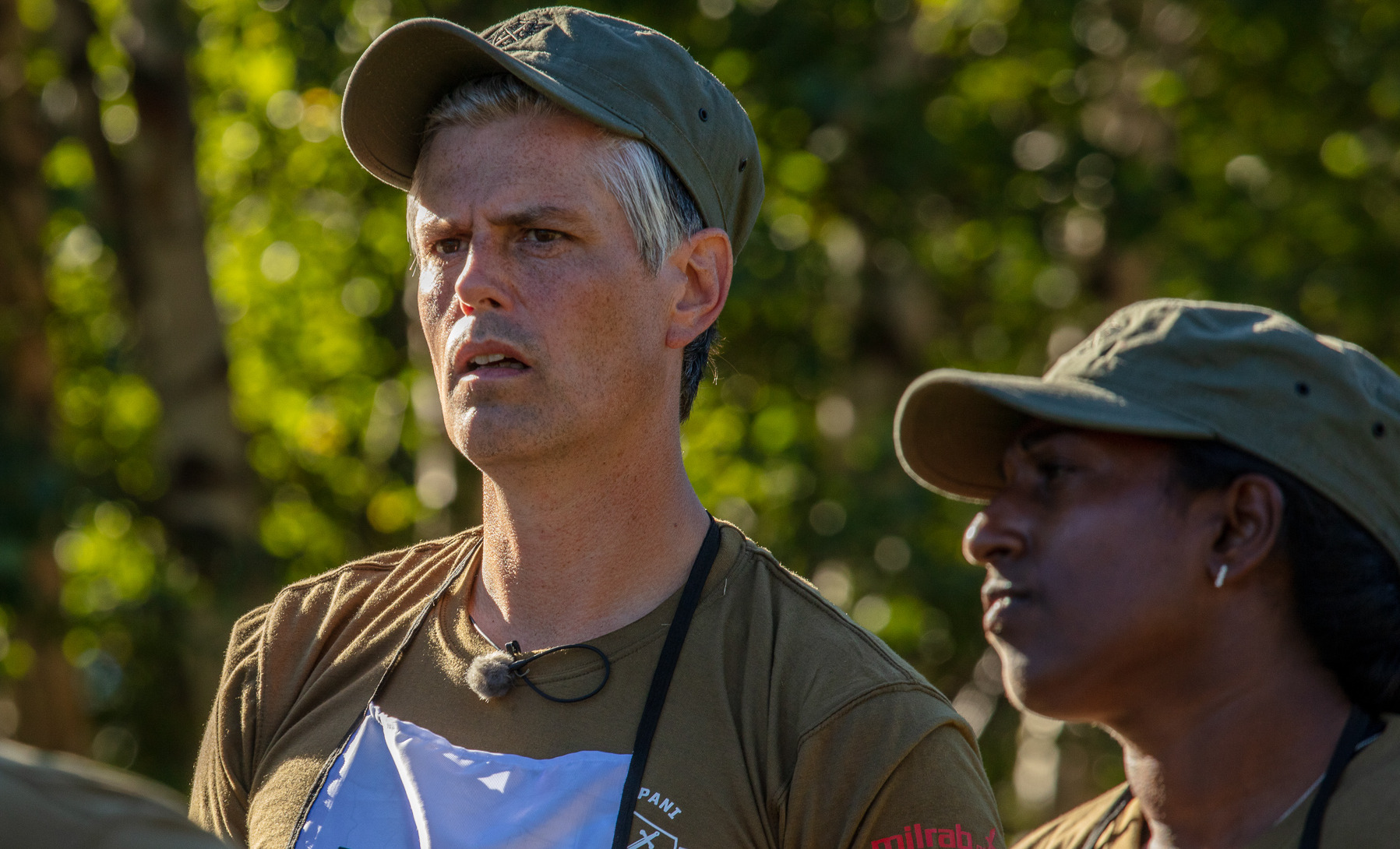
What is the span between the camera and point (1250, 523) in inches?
84.3

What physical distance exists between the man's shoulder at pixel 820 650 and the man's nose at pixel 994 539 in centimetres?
22

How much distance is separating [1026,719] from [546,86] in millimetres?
6486

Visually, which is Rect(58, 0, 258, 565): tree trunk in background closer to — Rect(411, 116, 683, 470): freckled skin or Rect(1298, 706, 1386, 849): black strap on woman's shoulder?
Rect(411, 116, 683, 470): freckled skin

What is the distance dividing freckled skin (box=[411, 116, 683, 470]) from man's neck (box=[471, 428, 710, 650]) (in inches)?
2.3

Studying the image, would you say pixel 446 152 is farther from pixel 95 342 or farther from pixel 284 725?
pixel 95 342

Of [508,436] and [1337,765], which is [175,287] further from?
[1337,765]

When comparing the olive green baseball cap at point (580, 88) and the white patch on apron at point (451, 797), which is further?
the olive green baseball cap at point (580, 88)

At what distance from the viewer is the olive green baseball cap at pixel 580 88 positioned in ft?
7.39

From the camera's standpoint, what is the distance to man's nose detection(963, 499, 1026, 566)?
88.8 inches

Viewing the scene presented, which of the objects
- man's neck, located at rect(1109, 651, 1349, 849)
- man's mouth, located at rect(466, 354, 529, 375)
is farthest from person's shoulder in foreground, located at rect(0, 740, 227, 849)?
man's neck, located at rect(1109, 651, 1349, 849)

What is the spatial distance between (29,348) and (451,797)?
18.1 feet

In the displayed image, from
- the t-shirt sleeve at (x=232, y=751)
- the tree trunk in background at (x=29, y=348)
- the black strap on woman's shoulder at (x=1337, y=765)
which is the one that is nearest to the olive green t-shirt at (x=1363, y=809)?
the black strap on woman's shoulder at (x=1337, y=765)

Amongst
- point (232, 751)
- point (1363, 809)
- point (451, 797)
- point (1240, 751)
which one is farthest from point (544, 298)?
point (1363, 809)

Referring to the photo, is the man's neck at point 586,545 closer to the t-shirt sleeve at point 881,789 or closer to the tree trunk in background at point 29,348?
the t-shirt sleeve at point 881,789
